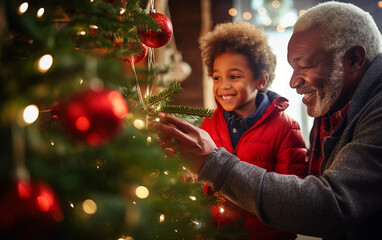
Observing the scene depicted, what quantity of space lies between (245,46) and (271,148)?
58 centimetres

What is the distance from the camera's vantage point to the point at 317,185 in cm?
81

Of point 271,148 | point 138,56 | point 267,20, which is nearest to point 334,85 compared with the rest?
point 271,148

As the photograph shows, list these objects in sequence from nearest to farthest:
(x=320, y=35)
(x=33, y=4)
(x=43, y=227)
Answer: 1. (x=43, y=227)
2. (x=33, y=4)
3. (x=320, y=35)

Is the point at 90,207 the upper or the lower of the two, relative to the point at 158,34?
lower

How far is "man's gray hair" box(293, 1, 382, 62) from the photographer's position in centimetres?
112

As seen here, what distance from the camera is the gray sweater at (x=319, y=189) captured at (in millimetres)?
775

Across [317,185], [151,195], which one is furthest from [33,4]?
[317,185]

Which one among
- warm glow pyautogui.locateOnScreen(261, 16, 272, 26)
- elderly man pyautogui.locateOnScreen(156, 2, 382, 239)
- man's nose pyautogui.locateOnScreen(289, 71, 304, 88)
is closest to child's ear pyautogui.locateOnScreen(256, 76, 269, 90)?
man's nose pyautogui.locateOnScreen(289, 71, 304, 88)

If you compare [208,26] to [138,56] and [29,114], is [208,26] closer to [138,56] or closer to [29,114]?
[138,56]

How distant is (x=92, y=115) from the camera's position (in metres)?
0.35

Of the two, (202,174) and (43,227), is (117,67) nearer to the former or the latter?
(43,227)

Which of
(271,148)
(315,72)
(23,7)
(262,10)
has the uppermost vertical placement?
(262,10)

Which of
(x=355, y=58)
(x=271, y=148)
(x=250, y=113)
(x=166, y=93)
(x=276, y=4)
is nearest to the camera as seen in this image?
(x=166, y=93)

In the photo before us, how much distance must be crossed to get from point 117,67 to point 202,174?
560 mm
